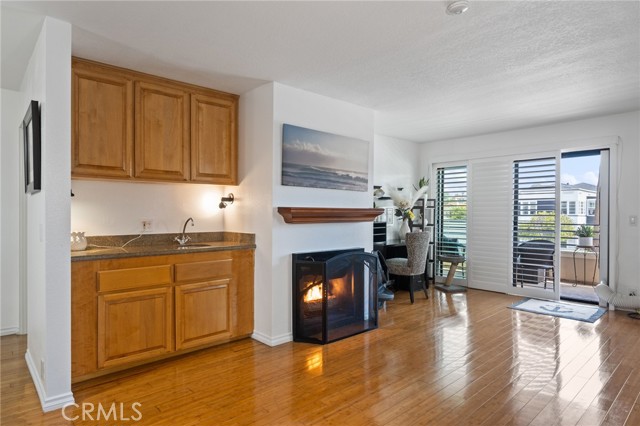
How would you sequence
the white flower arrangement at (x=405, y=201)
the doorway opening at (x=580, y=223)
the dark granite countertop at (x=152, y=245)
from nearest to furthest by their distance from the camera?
the dark granite countertop at (x=152, y=245), the white flower arrangement at (x=405, y=201), the doorway opening at (x=580, y=223)

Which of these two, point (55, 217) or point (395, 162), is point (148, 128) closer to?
point (55, 217)

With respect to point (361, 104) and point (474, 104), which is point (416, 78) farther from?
point (474, 104)

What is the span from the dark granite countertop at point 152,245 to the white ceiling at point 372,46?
151cm

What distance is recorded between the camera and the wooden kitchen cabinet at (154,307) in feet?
9.00

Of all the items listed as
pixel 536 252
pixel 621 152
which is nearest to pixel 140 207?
pixel 536 252

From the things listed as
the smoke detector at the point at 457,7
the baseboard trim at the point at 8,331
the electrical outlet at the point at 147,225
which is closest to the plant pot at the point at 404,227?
the electrical outlet at the point at 147,225

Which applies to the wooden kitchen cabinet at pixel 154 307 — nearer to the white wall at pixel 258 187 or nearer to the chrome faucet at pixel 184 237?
the white wall at pixel 258 187

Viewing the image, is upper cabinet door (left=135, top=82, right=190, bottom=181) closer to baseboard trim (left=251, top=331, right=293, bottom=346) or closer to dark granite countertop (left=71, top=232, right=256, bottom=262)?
dark granite countertop (left=71, top=232, right=256, bottom=262)

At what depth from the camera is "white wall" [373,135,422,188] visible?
6.09m

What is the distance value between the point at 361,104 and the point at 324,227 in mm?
1492

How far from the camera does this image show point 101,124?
306cm

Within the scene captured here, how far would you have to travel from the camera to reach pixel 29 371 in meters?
2.94

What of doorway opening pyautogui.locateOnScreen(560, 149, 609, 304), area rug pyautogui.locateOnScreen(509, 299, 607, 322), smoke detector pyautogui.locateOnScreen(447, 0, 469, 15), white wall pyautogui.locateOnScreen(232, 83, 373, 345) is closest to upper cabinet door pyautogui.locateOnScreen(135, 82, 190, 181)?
white wall pyautogui.locateOnScreen(232, 83, 373, 345)

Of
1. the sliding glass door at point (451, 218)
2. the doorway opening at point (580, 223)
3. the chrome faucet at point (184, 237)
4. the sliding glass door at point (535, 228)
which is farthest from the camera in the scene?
the sliding glass door at point (451, 218)
